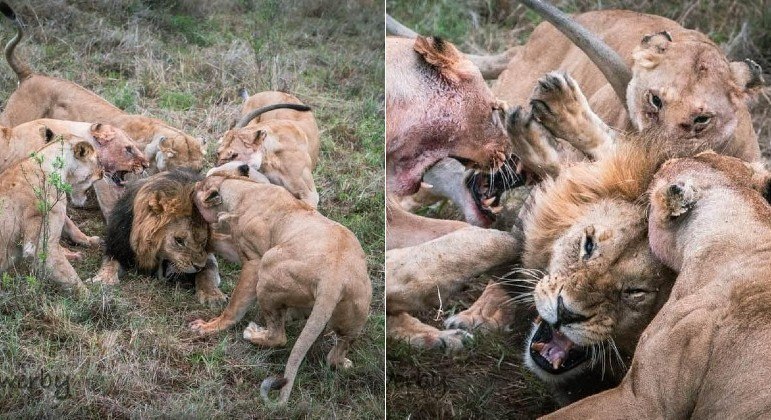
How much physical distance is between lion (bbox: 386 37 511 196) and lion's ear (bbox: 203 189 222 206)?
1.72 feet

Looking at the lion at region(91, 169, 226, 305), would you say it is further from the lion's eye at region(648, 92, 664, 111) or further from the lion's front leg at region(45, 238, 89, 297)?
the lion's eye at region(648, 92, 664, 111)

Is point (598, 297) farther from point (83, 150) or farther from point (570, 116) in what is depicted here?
point (83, 150)

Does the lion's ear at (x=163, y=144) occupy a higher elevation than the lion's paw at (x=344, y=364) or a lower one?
higher

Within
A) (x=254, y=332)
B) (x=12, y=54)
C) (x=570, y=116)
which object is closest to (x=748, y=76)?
(x=570, y=116)

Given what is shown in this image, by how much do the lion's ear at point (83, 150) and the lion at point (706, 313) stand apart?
3.74 ft

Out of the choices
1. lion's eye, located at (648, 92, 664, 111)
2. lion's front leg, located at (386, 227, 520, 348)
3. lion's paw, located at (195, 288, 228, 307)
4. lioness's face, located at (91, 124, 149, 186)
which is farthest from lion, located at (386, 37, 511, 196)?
lioness's face, located at (91, 124, 149, 186)

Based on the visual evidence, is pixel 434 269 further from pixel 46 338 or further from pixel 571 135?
pixel 46 338

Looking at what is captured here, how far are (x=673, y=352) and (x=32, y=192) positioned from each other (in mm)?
1331

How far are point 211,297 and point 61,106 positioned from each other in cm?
51

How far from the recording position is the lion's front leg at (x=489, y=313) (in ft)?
6.88

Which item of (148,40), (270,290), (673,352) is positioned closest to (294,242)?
(270,290)

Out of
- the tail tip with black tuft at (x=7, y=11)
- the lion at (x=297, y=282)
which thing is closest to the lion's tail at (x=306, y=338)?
the lion at (x=297, y=282)

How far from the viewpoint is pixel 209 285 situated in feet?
7.68

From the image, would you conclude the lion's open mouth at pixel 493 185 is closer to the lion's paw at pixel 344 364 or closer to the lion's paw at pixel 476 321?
the lion's paw at pixel 476 321
